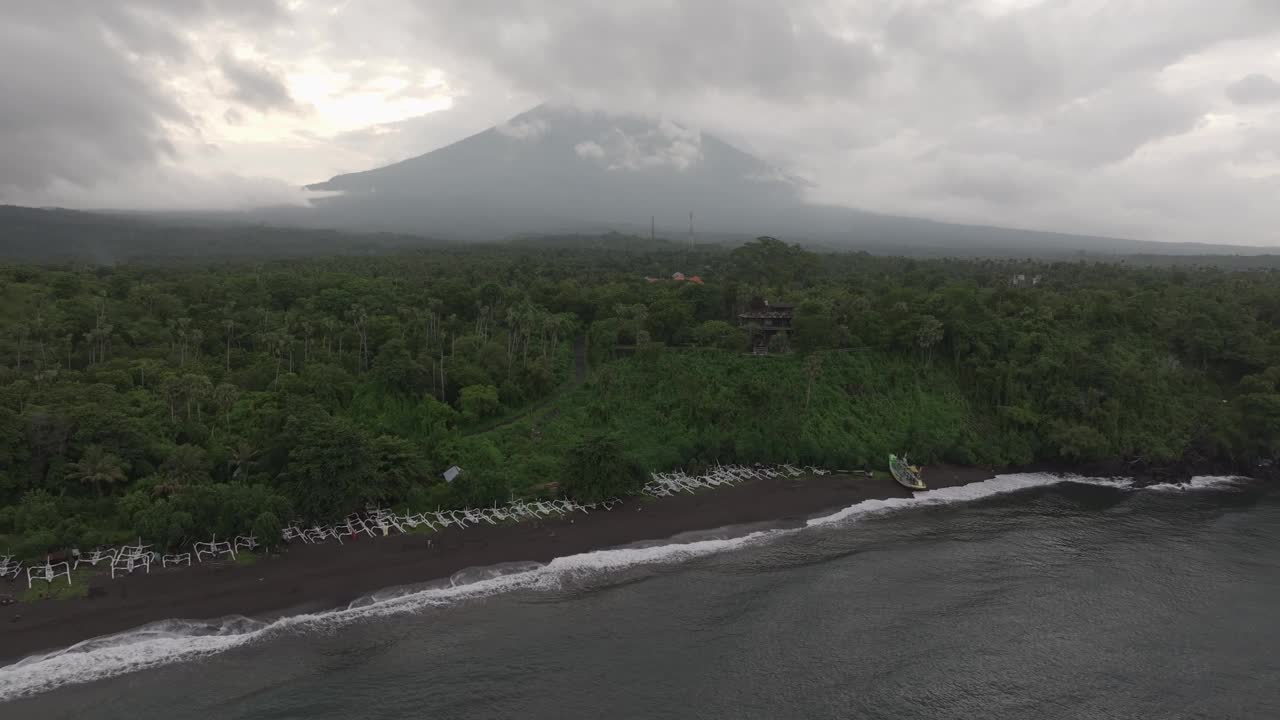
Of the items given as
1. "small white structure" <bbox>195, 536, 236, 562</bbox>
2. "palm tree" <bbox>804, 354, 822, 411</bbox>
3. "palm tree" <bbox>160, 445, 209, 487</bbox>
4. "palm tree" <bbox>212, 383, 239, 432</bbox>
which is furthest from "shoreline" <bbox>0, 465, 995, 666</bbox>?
"palm tree" <bbox>212, 383, 239, 432</bbox>

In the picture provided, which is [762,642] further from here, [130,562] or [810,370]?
[130,562]

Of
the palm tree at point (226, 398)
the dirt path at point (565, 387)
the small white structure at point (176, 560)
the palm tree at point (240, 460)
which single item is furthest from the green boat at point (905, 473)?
A: the palm tree at point (226, 398)

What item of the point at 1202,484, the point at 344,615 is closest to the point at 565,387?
the point at 344,615

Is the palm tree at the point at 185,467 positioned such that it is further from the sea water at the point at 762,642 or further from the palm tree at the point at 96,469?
the sea water at the point at 762,642

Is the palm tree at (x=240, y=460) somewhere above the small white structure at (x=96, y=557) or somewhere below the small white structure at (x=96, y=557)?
above

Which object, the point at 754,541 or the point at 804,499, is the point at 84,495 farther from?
the point at 804,499

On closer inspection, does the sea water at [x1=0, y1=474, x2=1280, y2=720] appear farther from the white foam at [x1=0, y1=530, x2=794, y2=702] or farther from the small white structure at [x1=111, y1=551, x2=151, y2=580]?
the small white structure at [x1=111, y1=551, x2=151, y2=580]
